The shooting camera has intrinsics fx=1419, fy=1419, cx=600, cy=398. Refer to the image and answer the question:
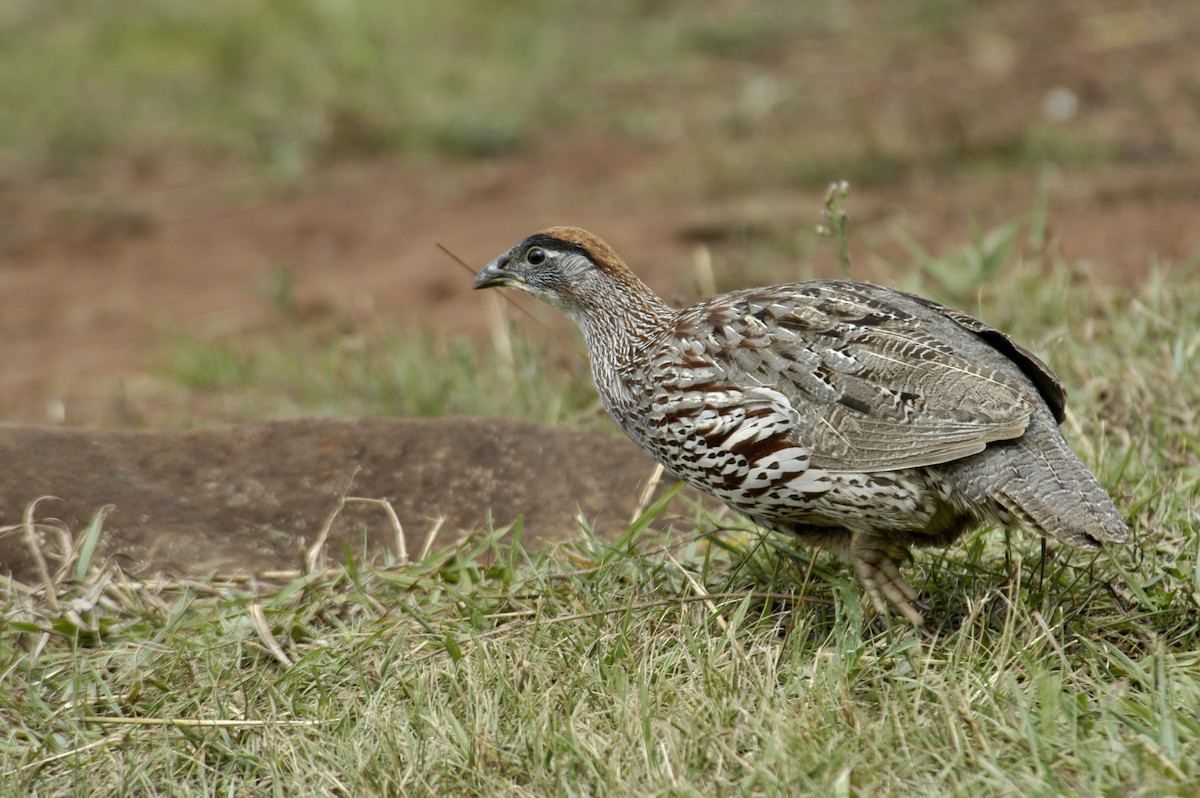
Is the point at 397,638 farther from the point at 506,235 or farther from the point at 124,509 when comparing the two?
the point at 506,235

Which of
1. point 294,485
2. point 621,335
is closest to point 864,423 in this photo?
point 621,335

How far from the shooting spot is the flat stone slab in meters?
4.66

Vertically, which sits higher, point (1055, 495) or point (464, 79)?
point (464, 79)

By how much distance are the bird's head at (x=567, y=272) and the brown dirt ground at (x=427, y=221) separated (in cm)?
229

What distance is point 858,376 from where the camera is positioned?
3883 millimetres

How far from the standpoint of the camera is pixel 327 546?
15.8 feet

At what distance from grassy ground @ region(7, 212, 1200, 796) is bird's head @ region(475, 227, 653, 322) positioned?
2.62 ft

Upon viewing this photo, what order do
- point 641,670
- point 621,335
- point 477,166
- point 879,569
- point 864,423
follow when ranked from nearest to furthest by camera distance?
point 641,670
point 864,423
point 879,569
point 621,335
point 477,166

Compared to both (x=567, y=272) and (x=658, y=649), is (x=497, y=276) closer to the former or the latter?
(x=567, y=272)

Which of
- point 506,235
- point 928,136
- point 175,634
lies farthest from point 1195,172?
point 175,634

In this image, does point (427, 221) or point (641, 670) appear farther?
point (427, 221)

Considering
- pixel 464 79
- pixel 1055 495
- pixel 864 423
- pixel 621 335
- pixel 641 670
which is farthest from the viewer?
pixel 464 79

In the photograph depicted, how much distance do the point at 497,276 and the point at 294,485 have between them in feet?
3.34

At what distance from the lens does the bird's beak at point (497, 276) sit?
487cm
